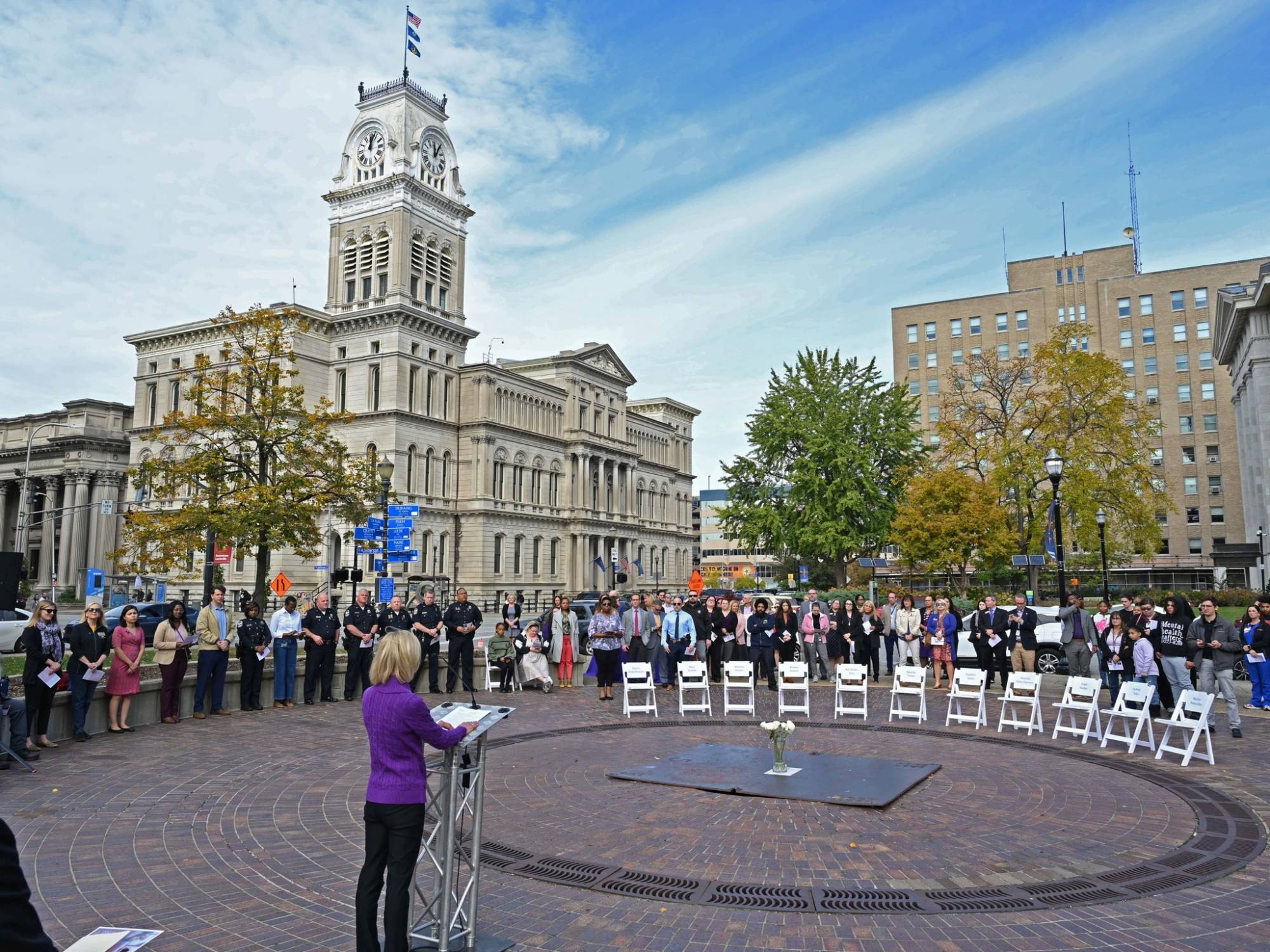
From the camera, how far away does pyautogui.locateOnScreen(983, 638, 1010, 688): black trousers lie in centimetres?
1814

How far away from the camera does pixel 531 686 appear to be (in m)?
20.5

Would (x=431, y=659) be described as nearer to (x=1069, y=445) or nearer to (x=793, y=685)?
(x=793, y=685)

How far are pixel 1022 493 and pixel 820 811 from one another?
32.7 meters

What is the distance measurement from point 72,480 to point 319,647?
2935 inches

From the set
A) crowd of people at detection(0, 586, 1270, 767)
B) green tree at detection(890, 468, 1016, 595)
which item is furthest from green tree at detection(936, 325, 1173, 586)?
crowd of people at detection(0, 586, 1270, 767)

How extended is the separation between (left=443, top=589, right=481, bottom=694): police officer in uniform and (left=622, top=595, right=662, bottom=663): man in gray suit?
10.6 ft

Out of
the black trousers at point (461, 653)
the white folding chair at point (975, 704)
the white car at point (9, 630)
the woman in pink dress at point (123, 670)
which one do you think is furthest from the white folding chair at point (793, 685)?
the white car at point (9, 630)

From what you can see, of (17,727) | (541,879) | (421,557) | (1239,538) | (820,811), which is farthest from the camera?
(1239,538)

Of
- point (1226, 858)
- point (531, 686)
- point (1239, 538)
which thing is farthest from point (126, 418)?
point (1239, 538)

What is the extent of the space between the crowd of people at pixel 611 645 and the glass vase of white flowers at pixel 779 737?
19.1 ft

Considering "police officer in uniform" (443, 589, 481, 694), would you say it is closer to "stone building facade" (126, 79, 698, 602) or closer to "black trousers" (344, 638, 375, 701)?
"black trousers" (344, 638, 375, 701)

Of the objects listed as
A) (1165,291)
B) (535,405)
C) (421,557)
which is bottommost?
(421,557)

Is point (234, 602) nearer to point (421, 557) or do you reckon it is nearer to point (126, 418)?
point (421, 557)

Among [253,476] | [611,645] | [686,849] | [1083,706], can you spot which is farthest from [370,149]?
[686,849]
